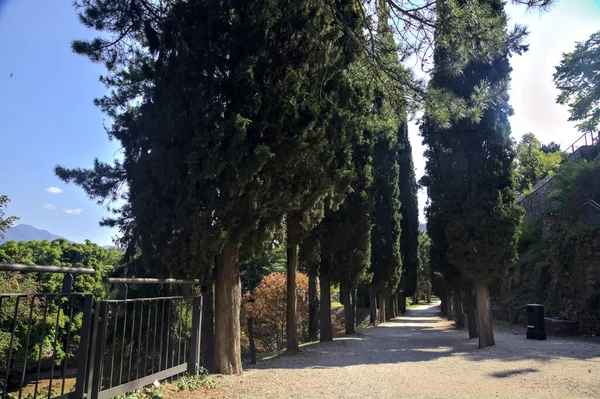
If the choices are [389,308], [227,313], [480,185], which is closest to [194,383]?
[227,313]

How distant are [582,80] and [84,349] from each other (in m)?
28.3

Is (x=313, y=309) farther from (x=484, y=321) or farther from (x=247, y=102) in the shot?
(x=247, y=102)

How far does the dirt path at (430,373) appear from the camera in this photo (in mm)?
6492

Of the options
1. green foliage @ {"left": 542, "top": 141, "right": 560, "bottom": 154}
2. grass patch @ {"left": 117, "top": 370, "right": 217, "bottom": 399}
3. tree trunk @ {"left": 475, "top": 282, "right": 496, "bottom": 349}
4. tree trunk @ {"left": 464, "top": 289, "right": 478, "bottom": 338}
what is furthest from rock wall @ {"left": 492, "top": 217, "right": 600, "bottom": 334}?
green foliage @ {"left": 542, "top": 141, "right": 560, "bottom": 154}

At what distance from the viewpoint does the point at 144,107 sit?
9.30 metres

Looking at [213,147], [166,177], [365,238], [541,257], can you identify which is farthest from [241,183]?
[541,257]

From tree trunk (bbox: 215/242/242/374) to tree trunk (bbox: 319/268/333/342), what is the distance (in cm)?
728

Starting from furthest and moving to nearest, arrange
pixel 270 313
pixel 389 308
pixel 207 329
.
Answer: pixel 389 308 < pixel 270 313 < pixel 207 329

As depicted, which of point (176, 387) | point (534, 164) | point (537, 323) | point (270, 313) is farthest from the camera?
point (534, 164)

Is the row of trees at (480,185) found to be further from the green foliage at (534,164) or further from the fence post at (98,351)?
the green foliage at (534,164)

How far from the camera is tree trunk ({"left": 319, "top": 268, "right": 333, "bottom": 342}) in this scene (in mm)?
14453

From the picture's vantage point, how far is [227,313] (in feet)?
24.5

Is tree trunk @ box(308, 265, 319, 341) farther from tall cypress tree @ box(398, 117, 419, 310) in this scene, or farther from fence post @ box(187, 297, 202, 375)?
tall cypress tree @ box(398, 117, 419, 310)

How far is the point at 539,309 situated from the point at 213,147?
11.8m
